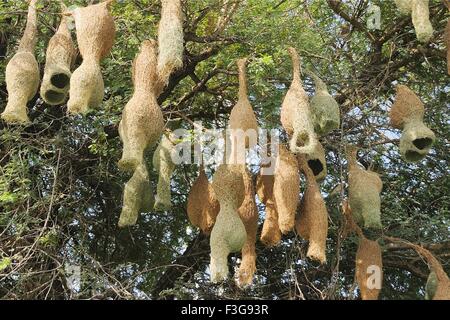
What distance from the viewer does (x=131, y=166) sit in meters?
2.78

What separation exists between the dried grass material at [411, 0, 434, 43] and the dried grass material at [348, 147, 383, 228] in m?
0.58

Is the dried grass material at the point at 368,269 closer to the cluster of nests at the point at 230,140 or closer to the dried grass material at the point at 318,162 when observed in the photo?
the cluster of nests at the point at 230,140

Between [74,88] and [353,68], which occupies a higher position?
[353,68]

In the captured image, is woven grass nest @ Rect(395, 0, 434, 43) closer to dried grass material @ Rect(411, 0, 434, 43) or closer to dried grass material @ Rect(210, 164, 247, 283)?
dried grass material @ Rect(411, 0, 434, 43)

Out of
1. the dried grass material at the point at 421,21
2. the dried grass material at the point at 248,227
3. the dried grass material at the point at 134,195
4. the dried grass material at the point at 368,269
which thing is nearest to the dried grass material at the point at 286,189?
the dried grass material at the point at 248,227

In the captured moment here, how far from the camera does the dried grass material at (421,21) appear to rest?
9.63 feet

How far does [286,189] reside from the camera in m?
2.92

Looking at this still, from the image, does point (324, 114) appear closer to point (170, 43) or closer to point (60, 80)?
point (170, 43)

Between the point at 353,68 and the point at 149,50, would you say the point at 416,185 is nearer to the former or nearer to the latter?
the point at 353,68

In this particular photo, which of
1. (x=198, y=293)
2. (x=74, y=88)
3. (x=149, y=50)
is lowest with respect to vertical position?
(x=198, y=293)

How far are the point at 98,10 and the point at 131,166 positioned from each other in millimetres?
637

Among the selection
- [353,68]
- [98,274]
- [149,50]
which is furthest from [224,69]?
[98,274]

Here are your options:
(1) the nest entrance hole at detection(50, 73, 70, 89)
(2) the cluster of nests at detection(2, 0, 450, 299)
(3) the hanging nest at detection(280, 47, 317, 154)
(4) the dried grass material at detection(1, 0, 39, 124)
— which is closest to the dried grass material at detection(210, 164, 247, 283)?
(2) the cluster of nests at detection(2, 0, 450, 299)

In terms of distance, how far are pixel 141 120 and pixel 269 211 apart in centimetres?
67
